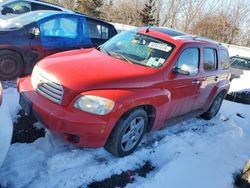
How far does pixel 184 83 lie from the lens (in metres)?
5.08

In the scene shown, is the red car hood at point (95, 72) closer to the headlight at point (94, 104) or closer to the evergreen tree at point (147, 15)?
the headlight at point (94, 104)

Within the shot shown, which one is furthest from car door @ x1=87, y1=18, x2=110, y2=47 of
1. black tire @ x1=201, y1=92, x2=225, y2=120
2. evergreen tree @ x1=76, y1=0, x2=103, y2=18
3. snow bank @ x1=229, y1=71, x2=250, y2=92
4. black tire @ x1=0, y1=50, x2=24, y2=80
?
evergreen tree @ x1=76, y1=0, x2=103, y2=18

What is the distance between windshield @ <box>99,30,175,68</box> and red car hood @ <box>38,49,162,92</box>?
0.65 ft

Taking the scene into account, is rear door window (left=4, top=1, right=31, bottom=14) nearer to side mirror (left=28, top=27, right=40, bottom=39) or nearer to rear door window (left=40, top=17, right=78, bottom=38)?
rear door window (left=40, top=17, right=78, bottom=38)

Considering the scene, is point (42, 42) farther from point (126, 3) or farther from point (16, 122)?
point (126, 3)

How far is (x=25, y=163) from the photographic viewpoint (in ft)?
12.2

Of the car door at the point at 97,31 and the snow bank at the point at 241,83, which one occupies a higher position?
the car door at the point at 97,31

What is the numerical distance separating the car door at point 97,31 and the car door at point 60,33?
0.45m

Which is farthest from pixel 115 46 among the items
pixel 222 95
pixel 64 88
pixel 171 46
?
pixel 222 95

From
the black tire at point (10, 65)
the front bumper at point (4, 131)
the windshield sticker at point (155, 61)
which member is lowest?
the black tire at point (10, 65)

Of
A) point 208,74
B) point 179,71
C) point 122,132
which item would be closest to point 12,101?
point 122,132

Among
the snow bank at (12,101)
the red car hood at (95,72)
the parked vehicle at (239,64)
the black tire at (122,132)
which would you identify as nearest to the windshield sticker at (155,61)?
the red car hood at (95,72)

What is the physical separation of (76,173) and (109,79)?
1.21 m

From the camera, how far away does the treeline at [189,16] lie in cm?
3766
